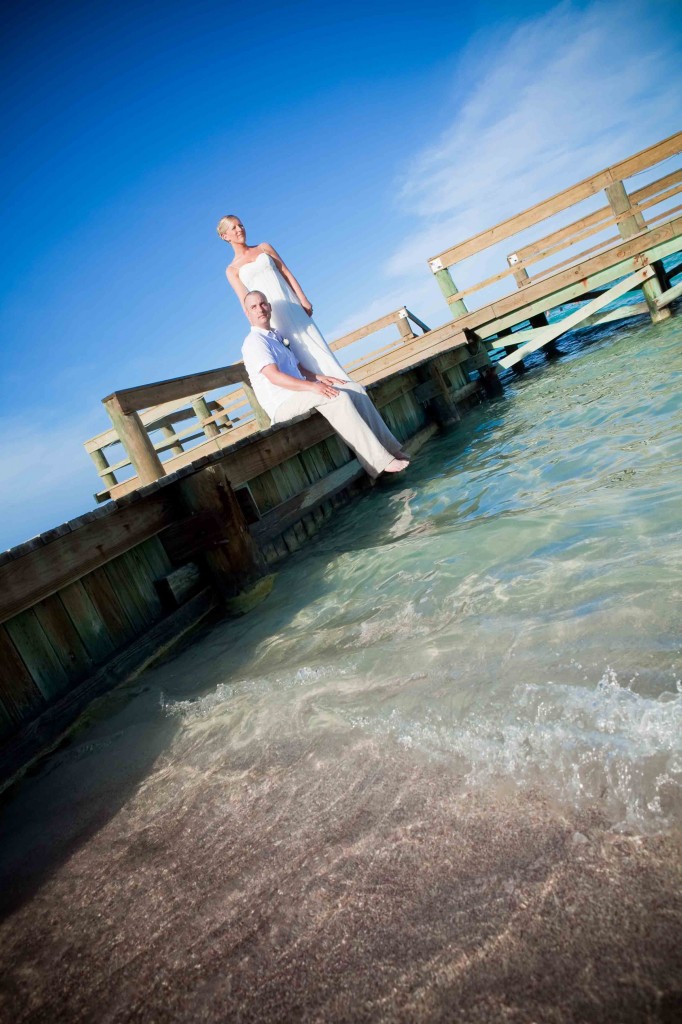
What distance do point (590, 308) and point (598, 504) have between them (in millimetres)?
8202

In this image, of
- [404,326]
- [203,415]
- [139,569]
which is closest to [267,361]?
[139,569]

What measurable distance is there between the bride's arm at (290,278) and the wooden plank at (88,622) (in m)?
3.55

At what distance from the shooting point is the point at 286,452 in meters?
4.96

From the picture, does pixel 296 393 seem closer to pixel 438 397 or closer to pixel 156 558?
pixel 156 558

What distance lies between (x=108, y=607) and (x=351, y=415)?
263 centimetres

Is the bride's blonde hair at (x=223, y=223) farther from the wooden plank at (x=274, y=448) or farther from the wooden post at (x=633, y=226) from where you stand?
the wooden post at (x=633, y=226)

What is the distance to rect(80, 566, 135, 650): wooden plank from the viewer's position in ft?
10.2

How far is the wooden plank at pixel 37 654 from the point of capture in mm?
2619

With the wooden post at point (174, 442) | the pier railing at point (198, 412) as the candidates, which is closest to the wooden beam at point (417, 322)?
the pier railing at point (198, 412)

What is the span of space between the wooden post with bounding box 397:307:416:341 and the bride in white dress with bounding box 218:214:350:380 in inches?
207

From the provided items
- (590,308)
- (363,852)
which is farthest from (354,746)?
(590,308)

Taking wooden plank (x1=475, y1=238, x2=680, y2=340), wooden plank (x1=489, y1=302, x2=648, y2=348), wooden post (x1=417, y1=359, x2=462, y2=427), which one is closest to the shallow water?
wooden post (x1=417, y1=359, x2=462, y2=427)

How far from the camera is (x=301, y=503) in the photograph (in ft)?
16.0

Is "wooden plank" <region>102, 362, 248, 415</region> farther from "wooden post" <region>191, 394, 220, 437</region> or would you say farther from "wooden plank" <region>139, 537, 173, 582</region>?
"wooden post" <region>191, 394, 220, 437</region>
